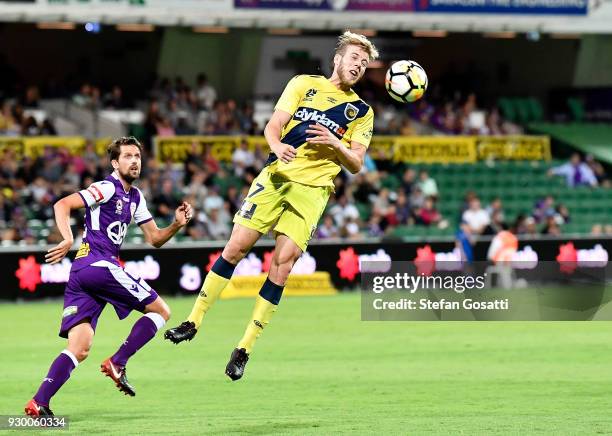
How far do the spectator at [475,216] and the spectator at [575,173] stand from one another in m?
4.94

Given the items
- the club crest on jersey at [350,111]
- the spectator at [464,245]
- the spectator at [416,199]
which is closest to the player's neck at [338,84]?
the club crest on jersey at [350,111]

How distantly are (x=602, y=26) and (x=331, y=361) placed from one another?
20.8m

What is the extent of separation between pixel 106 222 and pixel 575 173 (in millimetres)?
25074

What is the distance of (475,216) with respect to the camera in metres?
Answer: 29.8

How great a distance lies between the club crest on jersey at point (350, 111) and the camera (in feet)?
36.9

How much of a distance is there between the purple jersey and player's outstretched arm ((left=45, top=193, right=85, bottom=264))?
0.86ft

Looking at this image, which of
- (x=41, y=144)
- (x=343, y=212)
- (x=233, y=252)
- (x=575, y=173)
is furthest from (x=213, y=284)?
(x=575, y=173)

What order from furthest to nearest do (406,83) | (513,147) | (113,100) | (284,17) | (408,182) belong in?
(513,147)
(113,100)
(284,17)
(408,182)
(406,83)

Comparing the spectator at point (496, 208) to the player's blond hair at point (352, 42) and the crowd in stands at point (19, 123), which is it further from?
the player's blond hair at point (352, 42)

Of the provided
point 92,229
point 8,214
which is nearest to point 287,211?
point 92,229

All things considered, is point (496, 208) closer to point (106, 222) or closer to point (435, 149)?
point (435, 149)

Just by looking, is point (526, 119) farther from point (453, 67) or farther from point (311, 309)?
point (311, 309)

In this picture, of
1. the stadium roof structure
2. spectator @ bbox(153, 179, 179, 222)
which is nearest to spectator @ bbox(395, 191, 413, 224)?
spectator @ bbox(153, 179, 179, 222)

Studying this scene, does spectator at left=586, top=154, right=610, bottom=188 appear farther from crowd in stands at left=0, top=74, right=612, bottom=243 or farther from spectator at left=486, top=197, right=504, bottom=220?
spectator at left=486, top=197, right=504, bottom=220
